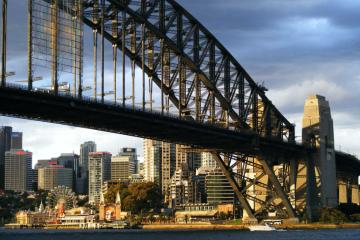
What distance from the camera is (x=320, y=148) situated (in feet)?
394

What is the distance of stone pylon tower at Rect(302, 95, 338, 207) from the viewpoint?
120062mm

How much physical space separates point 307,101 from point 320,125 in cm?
415

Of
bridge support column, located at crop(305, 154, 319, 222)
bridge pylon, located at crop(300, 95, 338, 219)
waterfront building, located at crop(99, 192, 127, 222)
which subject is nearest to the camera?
bridge support column, located at crop(305, 154, 319, 222)

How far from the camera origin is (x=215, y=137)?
323ft

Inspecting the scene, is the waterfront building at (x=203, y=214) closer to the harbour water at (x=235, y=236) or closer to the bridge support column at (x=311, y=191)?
the bridge support column at (x=311, y=191)

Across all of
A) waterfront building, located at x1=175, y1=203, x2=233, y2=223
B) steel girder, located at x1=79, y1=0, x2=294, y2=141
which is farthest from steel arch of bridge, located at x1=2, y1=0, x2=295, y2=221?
waterfront building, located at x1=175, y1=203, x2=233, y2=223

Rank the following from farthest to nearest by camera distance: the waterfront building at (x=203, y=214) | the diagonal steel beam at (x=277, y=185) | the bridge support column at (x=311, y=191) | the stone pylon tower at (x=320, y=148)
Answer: the waterfront building at (x=203, y=214)
the stone pylon tower at (x=320, y=148)
the bridge support column at (x=311, y=191)
the diagonal steel beam at (x=277, y=185)

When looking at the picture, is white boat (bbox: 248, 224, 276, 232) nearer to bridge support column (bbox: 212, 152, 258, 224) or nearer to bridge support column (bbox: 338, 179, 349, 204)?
bridge support column (bbox: 212, 152, 258, 224)

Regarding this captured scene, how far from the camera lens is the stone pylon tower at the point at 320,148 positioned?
120062 millimetres

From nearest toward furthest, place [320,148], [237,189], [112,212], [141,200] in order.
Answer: [237,189]
[320,148]
[112,212]
[141,200]

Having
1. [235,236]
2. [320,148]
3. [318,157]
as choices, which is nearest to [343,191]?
[318,157]

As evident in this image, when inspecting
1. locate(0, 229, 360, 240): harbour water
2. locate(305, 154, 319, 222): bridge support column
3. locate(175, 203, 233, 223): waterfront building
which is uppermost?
locate(305, 154, 319, 222): bridge support column

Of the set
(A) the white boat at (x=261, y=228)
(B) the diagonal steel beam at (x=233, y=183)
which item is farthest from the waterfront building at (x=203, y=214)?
(A) the white boat at (x=261, y=228)

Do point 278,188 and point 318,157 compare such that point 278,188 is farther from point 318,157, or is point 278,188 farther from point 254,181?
point 318,157
